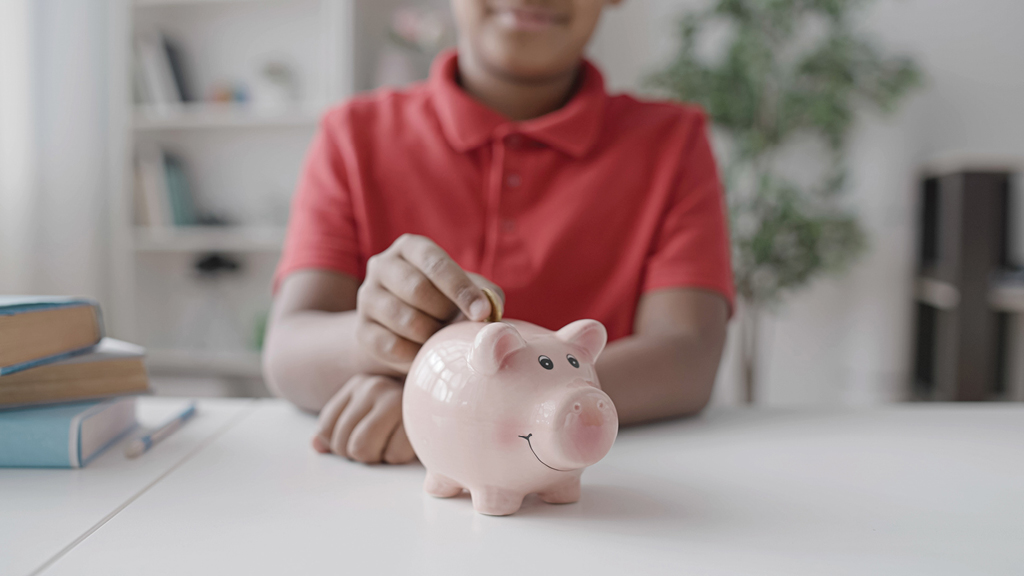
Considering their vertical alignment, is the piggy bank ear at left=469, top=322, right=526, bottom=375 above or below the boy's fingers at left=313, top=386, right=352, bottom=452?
above

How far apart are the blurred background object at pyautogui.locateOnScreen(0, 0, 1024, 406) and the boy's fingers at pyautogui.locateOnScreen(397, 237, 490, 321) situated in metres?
1.73

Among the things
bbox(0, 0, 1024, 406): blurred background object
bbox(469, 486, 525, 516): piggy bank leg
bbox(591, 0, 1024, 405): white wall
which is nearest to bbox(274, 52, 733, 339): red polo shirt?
bbox(469, 486, 525, 516): piggy bank leg

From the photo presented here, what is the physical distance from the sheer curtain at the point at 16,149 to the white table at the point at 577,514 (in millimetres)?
1721

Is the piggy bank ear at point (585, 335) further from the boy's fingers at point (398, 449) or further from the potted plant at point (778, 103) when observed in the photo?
the potted plant at point (778, 103)

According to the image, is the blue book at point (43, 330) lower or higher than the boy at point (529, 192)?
lower

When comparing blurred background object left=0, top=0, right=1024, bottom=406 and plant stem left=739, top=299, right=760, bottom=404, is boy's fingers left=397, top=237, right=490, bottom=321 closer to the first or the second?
blurred background object left=0, top=0, right=1024, bottom=406

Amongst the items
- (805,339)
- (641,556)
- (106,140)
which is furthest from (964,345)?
(106,140)

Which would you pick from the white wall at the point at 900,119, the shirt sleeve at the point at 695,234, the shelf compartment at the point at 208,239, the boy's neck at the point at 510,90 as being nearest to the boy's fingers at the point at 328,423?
the shirt sleeve at the point at 695,234

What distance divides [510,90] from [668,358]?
50cm

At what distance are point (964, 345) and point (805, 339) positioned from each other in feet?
1.82

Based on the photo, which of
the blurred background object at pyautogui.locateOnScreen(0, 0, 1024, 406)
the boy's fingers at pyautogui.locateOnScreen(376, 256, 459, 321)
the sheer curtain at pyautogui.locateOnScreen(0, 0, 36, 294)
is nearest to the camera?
the boy's fingers at pyautogui.locateOnScreen(376, 256, 459, 321)

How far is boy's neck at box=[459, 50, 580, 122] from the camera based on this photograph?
38.9 inches

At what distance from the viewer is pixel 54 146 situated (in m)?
2.00

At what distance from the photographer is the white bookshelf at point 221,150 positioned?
2121 mm
